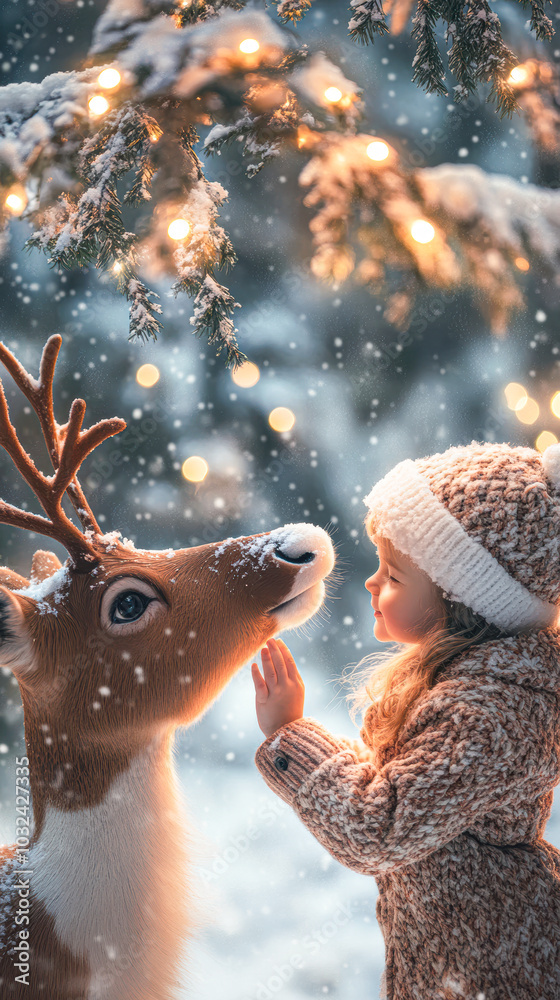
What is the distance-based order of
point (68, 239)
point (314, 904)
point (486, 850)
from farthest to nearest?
point (314, 904), point (68, 239), point (486, 850)

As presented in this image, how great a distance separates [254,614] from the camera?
98 cm

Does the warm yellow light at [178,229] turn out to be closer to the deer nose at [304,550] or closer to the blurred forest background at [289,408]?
the blurred forest background at [289,408]

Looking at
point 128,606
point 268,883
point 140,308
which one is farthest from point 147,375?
point 268,883

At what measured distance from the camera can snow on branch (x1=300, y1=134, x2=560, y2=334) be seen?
1.21m

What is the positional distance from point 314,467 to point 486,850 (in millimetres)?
780

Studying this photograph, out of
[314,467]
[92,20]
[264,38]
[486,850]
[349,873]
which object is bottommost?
[349,873]

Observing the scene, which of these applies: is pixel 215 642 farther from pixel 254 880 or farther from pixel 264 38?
pixel 264 38

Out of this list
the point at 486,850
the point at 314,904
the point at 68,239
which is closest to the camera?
the point at 486,850

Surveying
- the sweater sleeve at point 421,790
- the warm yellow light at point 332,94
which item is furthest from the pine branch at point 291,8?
the sweater sleeve at point 421,790

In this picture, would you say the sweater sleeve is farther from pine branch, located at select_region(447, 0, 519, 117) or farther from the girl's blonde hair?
pine branch, located at select_region(447, 0, 519, 117)

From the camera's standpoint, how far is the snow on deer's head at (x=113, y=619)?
901 mm

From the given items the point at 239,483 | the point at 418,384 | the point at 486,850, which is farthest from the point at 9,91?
the point at 486,850

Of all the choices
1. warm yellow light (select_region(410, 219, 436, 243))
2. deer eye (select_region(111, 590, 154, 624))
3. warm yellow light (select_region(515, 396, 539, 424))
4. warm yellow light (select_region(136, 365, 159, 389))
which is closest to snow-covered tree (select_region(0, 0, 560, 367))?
warm yellow light (select_region(410, 219, 436, 243))

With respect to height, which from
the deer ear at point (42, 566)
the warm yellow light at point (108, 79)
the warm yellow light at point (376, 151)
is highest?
the warm yellow light at point (108, 79)
